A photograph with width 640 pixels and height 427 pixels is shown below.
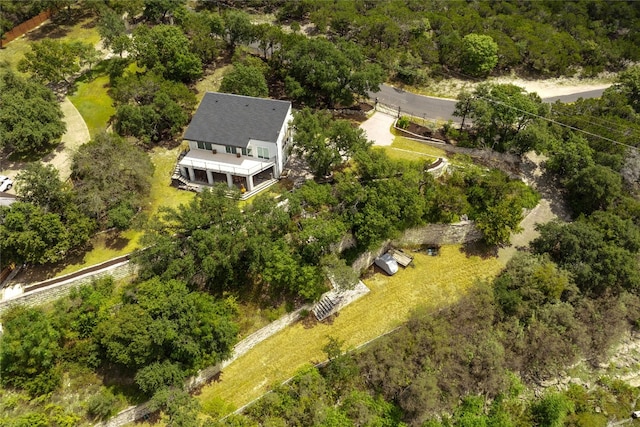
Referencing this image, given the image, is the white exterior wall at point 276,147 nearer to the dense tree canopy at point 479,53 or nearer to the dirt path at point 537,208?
the dirt path at point 537,208

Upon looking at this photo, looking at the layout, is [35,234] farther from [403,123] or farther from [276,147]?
[403,123]

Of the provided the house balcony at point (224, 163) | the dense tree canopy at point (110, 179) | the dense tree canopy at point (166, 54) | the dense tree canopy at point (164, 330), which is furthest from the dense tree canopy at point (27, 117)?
the dense tree canopy at point (164, 330)

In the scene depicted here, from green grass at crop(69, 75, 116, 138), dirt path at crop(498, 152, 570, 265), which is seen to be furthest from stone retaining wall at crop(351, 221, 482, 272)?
green grass at crop(69, 75, 116, 138)

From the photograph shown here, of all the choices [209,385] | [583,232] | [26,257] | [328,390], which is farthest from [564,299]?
[26,257]

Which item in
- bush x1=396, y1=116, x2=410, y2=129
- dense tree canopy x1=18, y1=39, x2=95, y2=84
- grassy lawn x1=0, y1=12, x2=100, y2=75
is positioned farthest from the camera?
grassy lawn x1=0, y1=12, x2=100, y2=75

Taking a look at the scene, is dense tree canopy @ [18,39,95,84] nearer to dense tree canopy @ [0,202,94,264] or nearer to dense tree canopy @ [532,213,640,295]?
dense tree canopy @ [0,202,94,264]

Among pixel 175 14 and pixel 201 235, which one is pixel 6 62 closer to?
pixel 175 14

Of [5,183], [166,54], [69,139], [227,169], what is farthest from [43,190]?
[166,54]
